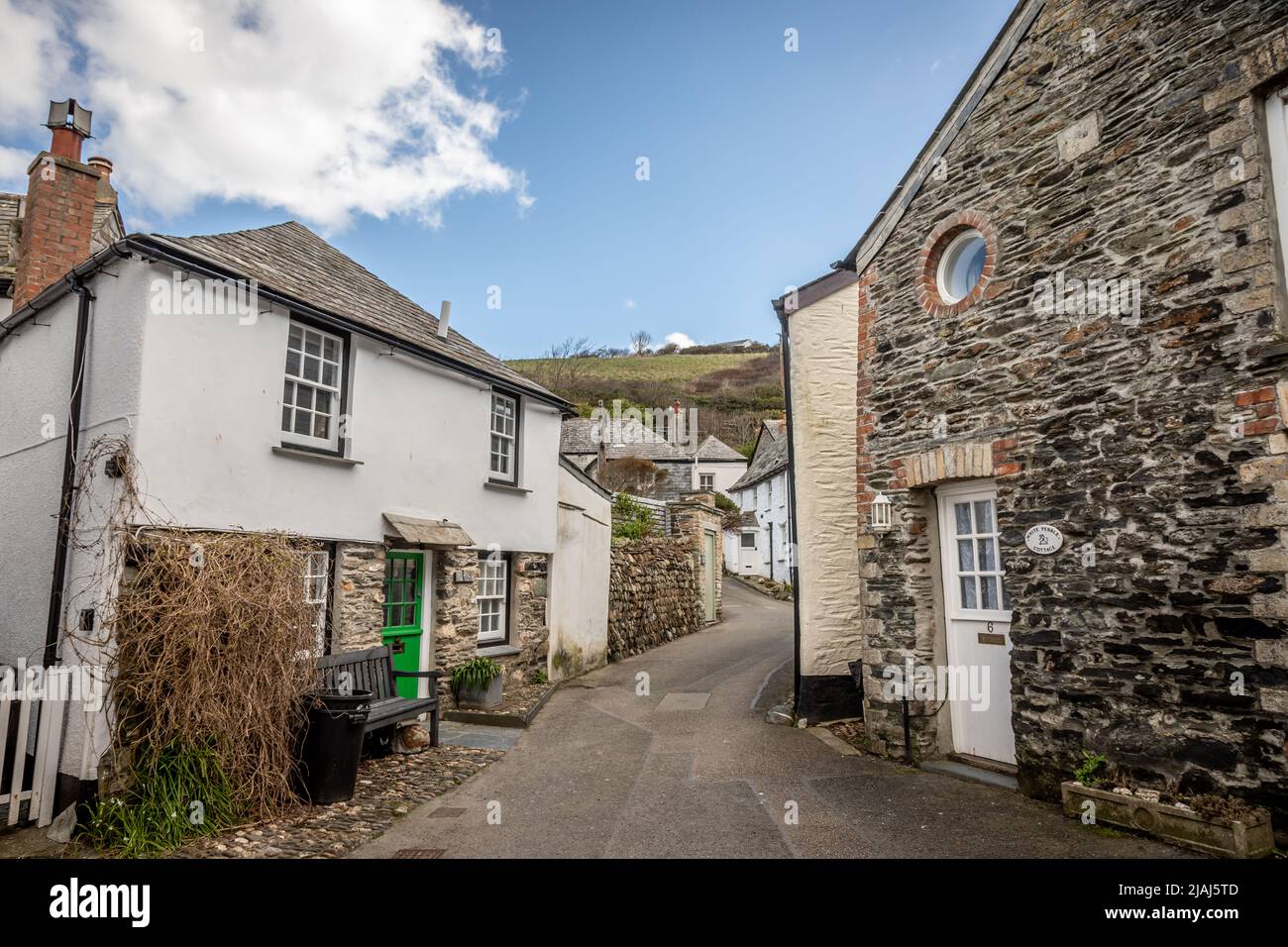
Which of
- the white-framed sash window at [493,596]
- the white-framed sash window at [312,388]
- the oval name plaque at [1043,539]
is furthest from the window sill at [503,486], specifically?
the oval name plaque at [1043,539]

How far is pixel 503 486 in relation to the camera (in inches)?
445

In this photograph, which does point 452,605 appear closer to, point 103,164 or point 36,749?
point 36,749

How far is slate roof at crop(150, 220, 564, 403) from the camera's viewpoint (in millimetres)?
7922

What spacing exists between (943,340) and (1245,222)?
265cm

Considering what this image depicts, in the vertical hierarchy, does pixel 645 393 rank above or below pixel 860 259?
above

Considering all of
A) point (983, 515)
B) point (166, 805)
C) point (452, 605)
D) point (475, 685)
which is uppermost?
point (983, 515)

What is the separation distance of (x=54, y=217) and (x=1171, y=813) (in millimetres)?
13180

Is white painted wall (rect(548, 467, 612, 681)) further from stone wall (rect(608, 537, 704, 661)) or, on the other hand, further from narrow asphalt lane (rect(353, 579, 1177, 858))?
narrow asphalt lane (rect(353, 579, 1177, 858))

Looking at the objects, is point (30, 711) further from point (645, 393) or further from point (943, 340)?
point (645, 393)

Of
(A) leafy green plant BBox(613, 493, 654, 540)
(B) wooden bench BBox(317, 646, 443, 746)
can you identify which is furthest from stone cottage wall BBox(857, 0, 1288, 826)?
(A) leafy green plant BBox(613, 493, 654, 540)

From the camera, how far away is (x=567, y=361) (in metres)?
47.7

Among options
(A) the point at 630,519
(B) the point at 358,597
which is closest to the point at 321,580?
(B) the point at 358,597

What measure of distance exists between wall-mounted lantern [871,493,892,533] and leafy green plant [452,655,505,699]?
5.82 meters
